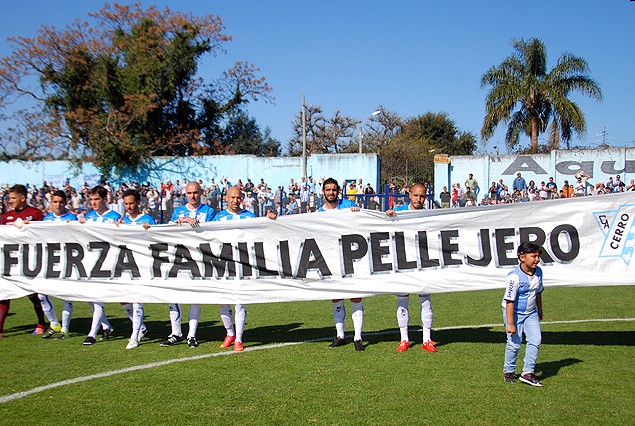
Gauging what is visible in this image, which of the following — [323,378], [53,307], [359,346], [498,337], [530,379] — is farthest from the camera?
[53,307]

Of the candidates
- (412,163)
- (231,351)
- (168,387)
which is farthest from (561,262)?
(412,163)

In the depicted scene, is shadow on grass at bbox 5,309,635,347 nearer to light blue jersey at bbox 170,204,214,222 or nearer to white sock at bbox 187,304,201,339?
white sock at bbox 187,304,201,339

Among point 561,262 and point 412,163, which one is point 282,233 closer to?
point 561,262

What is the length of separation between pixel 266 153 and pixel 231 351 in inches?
1917

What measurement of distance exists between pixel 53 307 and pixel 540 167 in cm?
2952

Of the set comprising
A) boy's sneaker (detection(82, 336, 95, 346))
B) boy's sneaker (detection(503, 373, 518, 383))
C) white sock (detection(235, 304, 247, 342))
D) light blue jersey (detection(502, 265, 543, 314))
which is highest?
light blue jersey (detection(502, 265, 543, 314))

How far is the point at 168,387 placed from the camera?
6.30 m

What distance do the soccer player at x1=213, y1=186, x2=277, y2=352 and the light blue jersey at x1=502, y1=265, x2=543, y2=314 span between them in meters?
3.30

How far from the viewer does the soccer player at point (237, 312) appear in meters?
8.22

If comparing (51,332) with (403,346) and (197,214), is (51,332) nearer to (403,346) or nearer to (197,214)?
(197,214)

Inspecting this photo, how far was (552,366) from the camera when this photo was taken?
6.92m

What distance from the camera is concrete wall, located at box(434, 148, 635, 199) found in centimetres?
3269

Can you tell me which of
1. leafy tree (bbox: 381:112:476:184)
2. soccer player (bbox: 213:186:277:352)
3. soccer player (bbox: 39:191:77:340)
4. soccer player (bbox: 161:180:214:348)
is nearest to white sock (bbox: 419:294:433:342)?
soccer player (bbox: 213:186:277:352)

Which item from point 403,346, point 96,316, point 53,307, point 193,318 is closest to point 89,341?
point 96,316
